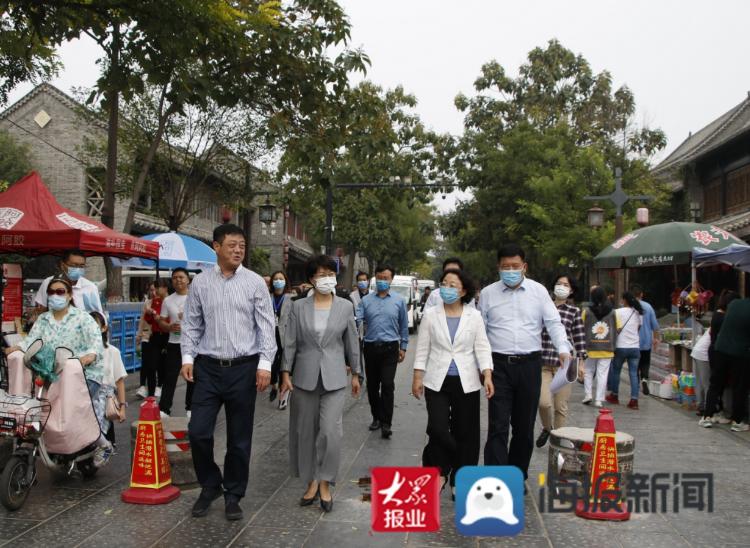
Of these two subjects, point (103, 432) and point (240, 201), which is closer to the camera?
point (103, 432)

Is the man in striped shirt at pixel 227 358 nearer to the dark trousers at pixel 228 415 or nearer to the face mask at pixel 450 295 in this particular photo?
the dark trousers at pixel 228 415

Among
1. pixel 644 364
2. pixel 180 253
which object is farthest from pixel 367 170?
pixel 644 364

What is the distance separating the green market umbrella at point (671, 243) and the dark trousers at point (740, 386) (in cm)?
258

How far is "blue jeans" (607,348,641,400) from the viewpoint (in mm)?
11008

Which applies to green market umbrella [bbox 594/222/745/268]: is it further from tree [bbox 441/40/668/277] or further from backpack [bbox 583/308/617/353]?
tree [bbox 441/40/668/277]

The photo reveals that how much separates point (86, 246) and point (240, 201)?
13.4 m

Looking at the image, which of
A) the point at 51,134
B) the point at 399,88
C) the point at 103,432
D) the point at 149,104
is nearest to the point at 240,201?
the point at 149,104

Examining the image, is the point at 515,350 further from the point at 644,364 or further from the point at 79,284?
the point at 644,364

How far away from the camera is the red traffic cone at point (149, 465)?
554 centimetres

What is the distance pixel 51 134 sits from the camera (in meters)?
26.4

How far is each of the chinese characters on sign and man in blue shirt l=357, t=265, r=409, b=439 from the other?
8.63 ft

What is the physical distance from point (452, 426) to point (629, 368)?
6.14m

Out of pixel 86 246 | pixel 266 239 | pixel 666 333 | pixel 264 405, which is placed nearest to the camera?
pixel 86 246

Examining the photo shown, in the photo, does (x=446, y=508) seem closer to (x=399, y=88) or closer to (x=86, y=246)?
(x=86, y=246)
